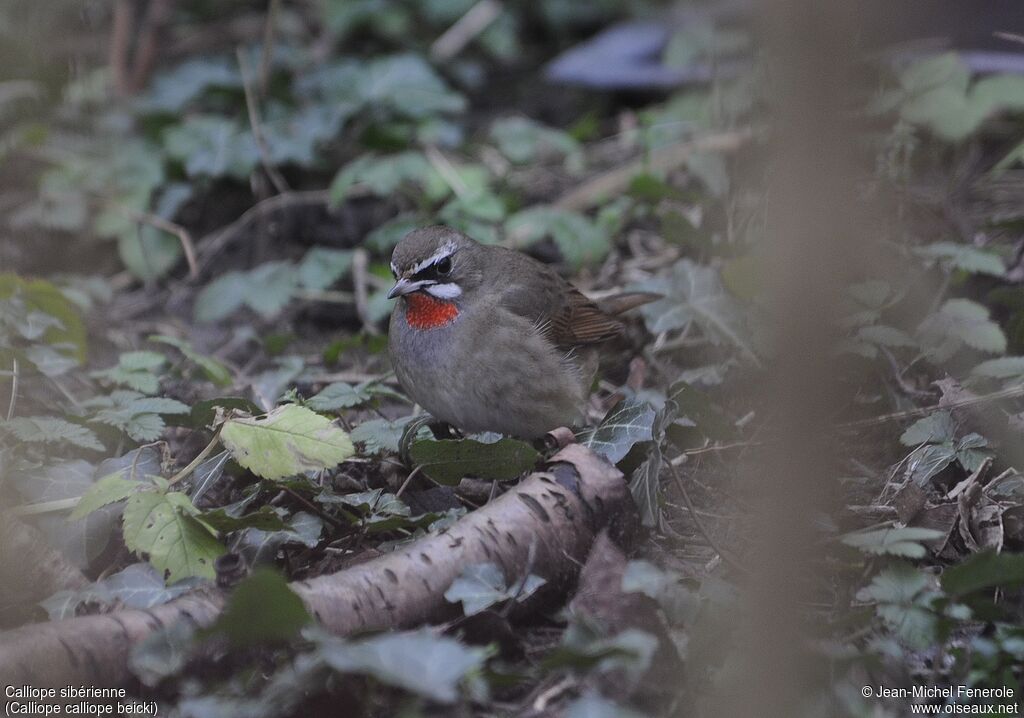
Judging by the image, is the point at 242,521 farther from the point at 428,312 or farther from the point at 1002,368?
the point at 1002,368

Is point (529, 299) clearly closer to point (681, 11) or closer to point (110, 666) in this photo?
point (110, 666)

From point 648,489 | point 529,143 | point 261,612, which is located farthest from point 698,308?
A: point 261,612

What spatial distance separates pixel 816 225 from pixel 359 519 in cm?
263

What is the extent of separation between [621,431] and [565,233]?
8.90 ft

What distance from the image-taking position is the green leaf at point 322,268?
6781mm

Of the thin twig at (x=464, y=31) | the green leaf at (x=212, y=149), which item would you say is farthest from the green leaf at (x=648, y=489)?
the thin twig at (x=464, y=31)

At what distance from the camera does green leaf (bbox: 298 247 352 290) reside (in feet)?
22.2

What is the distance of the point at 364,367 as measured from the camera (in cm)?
608

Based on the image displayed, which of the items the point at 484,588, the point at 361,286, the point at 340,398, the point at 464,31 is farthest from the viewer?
the point at 464,31

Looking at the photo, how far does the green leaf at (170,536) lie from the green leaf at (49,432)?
719 millimetres

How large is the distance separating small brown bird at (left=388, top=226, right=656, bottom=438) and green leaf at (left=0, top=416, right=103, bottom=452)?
54.1 inches

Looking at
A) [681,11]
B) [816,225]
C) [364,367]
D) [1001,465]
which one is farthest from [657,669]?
[681,11]

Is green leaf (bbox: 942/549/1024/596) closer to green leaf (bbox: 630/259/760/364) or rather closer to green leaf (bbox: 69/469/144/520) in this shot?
green leaf (bbox: 630/259/760/364)

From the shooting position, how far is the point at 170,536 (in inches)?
144
